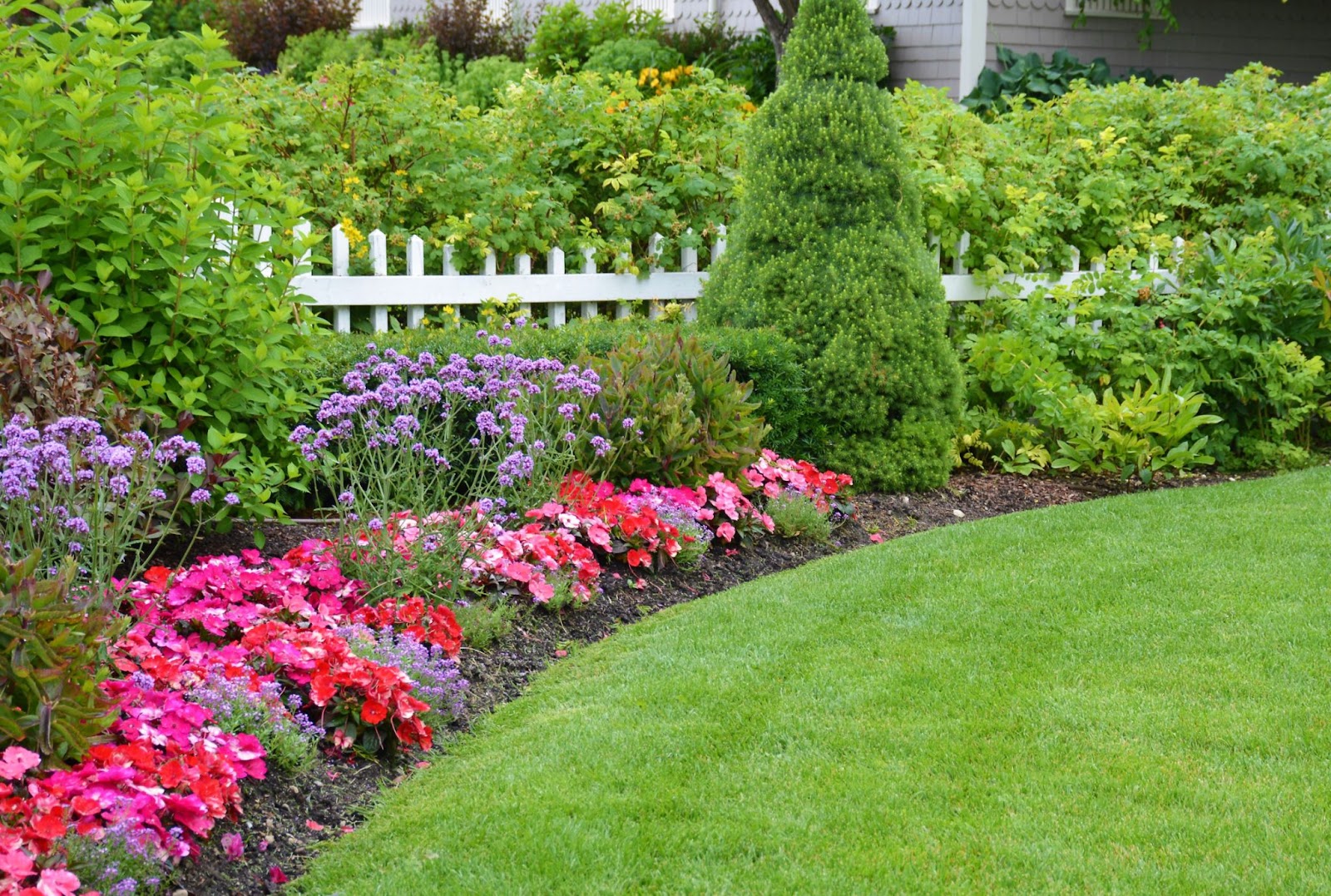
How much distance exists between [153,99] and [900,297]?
3.69 meters

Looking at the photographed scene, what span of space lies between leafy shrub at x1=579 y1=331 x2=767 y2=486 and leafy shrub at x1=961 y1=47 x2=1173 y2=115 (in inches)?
344

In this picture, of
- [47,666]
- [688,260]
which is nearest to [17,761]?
[47,666]

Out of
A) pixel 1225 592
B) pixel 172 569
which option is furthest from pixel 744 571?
pixel 172 569

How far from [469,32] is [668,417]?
51.5 ft

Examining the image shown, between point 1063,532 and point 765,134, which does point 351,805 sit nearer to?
point 1063,532

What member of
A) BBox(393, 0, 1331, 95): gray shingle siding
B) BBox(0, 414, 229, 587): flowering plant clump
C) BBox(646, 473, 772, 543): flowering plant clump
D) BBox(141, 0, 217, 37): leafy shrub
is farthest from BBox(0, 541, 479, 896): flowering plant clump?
BBox(141, 0, 217, 37): leafy shrub

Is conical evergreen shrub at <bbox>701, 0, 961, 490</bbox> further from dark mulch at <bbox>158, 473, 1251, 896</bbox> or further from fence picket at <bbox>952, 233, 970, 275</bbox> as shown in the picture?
fence picket at <bbox>952, 233, 970, 275</bbox>

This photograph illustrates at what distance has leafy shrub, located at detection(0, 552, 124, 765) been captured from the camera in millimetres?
2736

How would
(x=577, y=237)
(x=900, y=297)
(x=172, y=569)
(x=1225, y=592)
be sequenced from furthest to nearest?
(x=577, y=237)
(x=900, y=297)
(x=1225, y=592)
(x=172, y=569)

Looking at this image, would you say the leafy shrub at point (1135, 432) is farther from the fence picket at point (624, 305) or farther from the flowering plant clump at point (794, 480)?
the fence picket at point (624, 305)

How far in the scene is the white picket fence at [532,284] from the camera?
6.32m

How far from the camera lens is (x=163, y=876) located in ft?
9.03

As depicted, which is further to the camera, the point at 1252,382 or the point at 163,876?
the point at 1252,382

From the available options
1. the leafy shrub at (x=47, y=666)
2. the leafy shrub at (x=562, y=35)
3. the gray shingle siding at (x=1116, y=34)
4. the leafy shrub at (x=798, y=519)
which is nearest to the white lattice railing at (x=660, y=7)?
the gray shingle siding at (x=1116, y=34)
